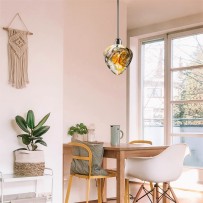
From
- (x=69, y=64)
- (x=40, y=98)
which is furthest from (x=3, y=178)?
(x=69, y=64)

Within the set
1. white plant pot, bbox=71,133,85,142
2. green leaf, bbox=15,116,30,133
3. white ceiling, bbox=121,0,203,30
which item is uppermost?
white ceiling, bbox=121,0,203,30

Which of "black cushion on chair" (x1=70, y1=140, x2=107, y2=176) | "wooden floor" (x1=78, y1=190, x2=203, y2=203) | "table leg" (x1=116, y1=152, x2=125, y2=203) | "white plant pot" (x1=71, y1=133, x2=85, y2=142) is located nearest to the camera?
"table leg" (x1=116, y1=152, x2=125, y2=203)

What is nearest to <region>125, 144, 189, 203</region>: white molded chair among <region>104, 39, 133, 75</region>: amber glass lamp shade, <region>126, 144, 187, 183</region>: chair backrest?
<region>126, 144, 187, 183</region>: chair backrest

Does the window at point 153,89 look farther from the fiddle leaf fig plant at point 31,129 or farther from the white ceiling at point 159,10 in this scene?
the fiddle leaf fig plant at point 31,129

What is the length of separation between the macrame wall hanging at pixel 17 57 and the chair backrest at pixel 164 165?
151 cm

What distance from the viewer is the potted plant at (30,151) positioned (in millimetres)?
3553

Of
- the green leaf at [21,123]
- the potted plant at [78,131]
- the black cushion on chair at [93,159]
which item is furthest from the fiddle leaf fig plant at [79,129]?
the green leaf at [21,123]

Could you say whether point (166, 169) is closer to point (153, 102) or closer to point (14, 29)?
point (14, 29)

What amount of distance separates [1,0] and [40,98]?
0.95 metres

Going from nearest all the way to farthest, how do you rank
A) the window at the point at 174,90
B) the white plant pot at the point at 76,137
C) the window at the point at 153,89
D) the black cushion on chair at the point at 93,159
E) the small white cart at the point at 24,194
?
the small white cart at the point at 24,194
the black cushion on chair at the point at 93,159
the white plant pot at the point at 76,137
the window at the point at 174,90
the window at the point at 153,89

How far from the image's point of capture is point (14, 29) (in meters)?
3.76

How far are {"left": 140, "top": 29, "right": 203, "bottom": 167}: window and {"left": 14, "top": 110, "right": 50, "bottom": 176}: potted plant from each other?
3507 millimetres

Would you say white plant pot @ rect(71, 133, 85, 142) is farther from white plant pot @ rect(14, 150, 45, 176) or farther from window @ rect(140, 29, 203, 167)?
window @ rect(140, 29, 203, 167)

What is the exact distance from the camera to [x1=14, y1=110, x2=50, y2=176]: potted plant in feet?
11.7
